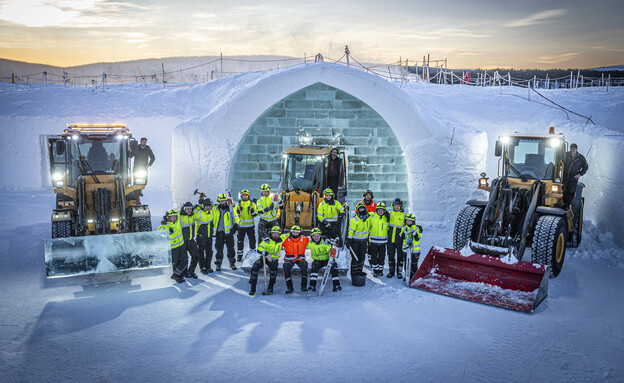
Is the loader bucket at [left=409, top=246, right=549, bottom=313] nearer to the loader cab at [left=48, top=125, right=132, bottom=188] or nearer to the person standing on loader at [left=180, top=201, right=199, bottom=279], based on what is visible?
the person standing on loader at [left=180, top=201, right=199, bottom=279]

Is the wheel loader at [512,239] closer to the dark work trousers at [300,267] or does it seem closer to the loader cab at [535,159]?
the loader cab at [535,159]

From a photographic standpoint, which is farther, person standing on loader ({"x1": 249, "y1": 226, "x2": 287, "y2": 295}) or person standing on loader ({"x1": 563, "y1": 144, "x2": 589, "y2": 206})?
person standing on loader ({"x1": 563, "y1": 144, "x2": 589, "y2": 206})

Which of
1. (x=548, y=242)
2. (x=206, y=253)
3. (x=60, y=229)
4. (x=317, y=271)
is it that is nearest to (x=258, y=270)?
(x=317, y=271)

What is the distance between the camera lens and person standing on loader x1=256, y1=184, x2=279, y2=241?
10.1 metres

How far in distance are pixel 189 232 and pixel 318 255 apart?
8.47ft

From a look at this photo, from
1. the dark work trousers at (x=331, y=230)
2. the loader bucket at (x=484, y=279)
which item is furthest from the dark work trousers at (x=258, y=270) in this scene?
the loader bucket at (x=484, y=279)

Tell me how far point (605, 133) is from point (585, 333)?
9727 millimetres

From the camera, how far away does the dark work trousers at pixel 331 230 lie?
986 centimetres

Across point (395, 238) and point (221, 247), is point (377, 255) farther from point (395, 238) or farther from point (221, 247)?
point (221, 247)

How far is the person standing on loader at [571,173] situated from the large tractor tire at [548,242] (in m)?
1.79

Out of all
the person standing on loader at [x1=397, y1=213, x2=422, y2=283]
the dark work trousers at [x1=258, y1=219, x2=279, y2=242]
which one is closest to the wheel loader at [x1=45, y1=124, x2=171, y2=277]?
the dark work trousers at [x1=258, y1=219, x2=279, y2=242]

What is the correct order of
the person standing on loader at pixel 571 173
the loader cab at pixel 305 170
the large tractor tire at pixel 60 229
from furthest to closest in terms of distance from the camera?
the loader cab at pixel 305 170
the person standing on loader at pixel 571 173
the large tractor tire at pixel 60 229

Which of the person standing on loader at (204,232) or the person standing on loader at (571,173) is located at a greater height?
the person standing on loader at (571,173)

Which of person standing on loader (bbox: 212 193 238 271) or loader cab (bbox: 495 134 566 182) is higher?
loader cab (bbox: 495 134 566 182)
